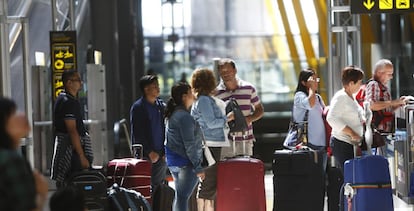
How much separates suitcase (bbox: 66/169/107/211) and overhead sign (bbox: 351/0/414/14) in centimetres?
403

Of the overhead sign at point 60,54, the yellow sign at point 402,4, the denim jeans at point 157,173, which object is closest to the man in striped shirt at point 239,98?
the denim jeans at point 157,173

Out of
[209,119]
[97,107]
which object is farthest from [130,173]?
[97,107]

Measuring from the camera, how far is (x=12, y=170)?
14.5 feet

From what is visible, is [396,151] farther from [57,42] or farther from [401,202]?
[57,42]

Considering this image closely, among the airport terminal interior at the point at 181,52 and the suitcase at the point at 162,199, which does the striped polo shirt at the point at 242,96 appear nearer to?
the suitcase at the point at 162,199

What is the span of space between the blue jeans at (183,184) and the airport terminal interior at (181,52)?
1.87m

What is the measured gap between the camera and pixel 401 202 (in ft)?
34.6

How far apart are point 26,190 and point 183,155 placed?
426 centimetres

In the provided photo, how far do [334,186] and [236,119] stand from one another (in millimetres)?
1146

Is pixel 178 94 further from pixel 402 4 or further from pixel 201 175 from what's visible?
pixel 402 4

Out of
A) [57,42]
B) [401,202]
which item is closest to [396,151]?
[401,202]

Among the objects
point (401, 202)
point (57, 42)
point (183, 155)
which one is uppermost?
point (57, 42)

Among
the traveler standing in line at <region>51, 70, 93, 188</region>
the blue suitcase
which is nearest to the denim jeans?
the traveler standing in line at <region>51, 70, 93, 188</region>

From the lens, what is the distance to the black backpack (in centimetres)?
916
